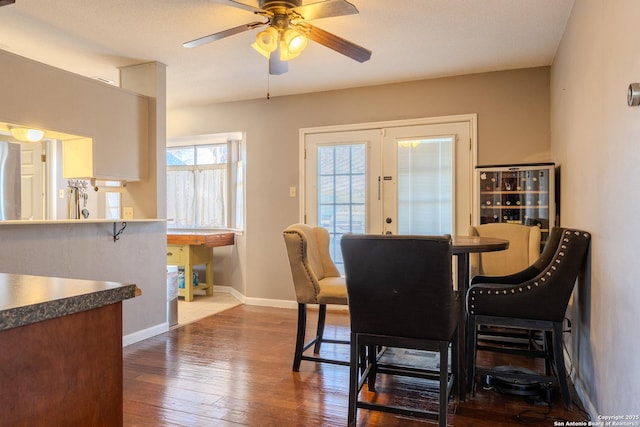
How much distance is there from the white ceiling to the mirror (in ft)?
2.46

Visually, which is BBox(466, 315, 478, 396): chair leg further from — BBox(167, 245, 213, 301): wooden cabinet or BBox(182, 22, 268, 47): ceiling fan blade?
BBox(167, 245, 213, 301): wooden cabinet

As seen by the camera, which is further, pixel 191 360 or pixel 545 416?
pixel 191 360

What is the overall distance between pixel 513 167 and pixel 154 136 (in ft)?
10.4

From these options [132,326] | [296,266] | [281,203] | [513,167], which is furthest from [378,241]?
[281,203]

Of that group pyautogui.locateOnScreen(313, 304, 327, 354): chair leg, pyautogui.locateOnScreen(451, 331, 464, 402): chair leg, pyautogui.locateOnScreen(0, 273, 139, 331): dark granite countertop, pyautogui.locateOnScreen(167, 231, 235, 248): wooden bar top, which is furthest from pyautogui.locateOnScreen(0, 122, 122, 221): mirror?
pyautogui.locateOnScreen(451, 331, 464, 402): chair leg

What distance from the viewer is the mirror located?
3375 mm

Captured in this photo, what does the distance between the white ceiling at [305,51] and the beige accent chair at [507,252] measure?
1468 mm

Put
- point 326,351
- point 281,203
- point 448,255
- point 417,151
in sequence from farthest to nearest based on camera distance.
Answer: point 281,203
point 417,151
point 326,351
point 448,255

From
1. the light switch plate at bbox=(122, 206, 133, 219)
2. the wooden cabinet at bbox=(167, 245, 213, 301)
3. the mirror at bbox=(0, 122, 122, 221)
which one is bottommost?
the wooden cabinet at bbox=(167, 245, 213, 301)

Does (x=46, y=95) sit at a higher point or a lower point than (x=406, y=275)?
higher

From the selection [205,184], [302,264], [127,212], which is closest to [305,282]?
[302,264]

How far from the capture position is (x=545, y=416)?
2186 millimetres

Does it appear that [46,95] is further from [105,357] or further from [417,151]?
[417,151]

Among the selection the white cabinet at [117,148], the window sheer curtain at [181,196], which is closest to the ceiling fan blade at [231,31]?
the white cabinet at [117,148]
